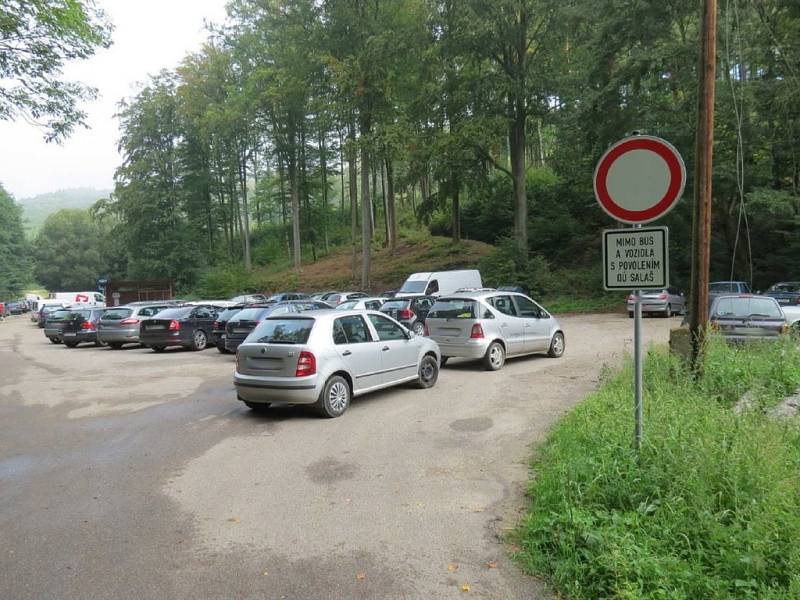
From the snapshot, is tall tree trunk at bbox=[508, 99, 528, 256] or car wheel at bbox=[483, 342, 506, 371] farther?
tall tree trunk at bbox=[508, 99, 528, 256]

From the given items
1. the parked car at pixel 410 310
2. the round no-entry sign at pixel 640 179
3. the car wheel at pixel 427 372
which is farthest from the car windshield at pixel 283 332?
the parked car at pixel 410 310

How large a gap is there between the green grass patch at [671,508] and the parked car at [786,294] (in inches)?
608

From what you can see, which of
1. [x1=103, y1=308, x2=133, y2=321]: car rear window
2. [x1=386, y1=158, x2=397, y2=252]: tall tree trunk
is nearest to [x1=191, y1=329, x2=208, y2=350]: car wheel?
[x1=103, y1=308, x2=133, y2=321]: car rear window

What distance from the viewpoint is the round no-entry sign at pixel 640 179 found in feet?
15.5

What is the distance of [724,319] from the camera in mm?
12250

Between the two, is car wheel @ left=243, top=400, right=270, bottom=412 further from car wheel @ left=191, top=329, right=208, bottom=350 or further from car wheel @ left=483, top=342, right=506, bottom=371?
car wheel @ left=191, top=329, right=208, bottom=350

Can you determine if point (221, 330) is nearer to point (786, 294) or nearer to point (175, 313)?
point (175, 313)

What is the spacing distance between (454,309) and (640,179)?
24.9 feet

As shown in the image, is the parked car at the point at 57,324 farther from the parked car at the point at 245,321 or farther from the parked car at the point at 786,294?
the parked car at the point at 786,294

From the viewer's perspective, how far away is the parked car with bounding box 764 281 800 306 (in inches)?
752

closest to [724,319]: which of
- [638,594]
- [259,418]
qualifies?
[259,418]

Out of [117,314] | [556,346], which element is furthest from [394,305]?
[117,314]

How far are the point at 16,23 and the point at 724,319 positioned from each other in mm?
19365

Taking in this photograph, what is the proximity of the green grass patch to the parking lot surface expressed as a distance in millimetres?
322
